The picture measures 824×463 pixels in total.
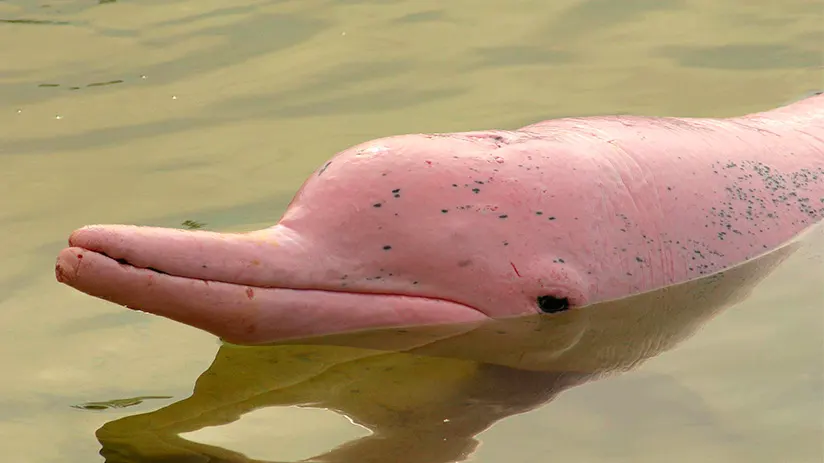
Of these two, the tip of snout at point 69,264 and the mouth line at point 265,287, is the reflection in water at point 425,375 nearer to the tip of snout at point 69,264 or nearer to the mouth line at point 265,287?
the mouth line at point 265,287

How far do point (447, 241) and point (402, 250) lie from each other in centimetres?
16

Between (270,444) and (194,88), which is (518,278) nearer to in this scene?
(270,444)

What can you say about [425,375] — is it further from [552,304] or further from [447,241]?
[552,304]

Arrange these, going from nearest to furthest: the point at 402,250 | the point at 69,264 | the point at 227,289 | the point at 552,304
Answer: the point at 69,264 → the point at 227,289 → the point at 402,250 → the point at 552,304

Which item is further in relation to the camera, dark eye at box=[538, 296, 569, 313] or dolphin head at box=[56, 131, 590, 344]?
dark eye at box=[538, 296, 569, 313]

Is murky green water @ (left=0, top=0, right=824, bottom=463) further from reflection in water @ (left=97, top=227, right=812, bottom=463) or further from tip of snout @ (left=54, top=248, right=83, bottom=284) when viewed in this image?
tip of snout @ (left=54, top=248, right=83, bottom=284)

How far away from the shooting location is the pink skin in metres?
4.12

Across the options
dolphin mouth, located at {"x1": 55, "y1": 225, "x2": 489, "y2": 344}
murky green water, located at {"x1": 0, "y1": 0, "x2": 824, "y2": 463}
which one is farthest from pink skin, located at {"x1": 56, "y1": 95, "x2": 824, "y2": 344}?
murky green water, located at {"x1": 0, "y1": 0, "x2": 824, "y2": 463}

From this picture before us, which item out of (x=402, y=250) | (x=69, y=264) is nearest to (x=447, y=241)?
(x=402, y=250)

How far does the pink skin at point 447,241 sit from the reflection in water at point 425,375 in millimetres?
78

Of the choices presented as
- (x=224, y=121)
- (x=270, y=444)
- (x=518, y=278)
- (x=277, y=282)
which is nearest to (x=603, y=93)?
(x=224, y=121)

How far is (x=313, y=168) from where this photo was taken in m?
6.59

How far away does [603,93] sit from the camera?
7.67 m

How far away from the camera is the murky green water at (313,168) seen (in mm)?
3955
